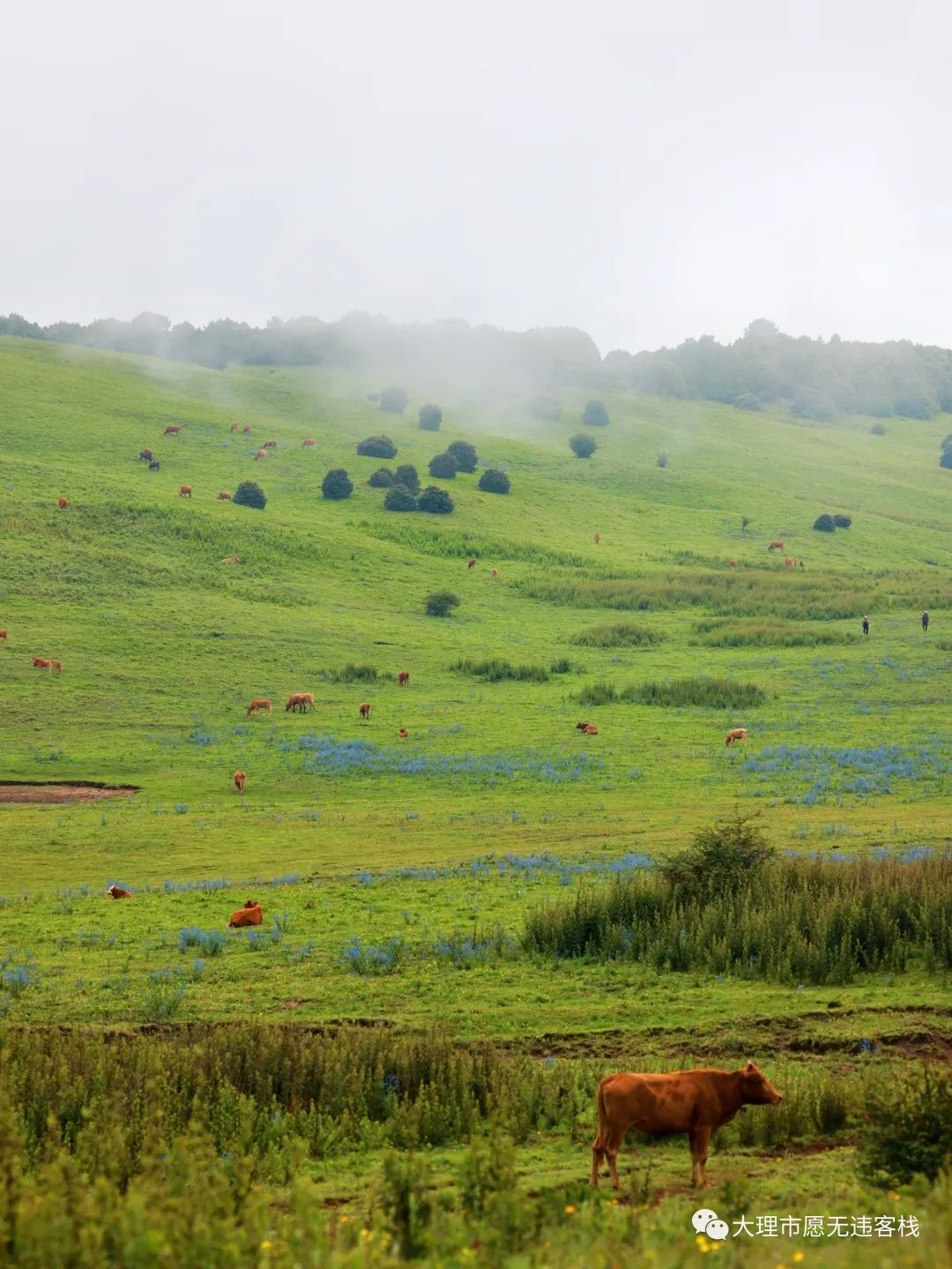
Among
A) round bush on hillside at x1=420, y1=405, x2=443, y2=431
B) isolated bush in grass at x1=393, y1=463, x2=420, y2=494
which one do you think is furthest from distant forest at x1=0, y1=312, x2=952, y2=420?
isolated bush in grass at x1=393, y1=463, x2=420, y2=494

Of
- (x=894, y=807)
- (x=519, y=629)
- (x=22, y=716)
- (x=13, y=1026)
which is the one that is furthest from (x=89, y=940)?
(x=519, y=629)

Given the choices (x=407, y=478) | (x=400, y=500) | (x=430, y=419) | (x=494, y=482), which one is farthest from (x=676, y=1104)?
(x=430, y=419)

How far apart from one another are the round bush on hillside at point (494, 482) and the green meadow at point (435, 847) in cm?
323

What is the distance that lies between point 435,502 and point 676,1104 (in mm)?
76932

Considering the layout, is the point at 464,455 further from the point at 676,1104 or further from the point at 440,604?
the point at 676,1104

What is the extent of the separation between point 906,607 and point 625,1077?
59.8 metres

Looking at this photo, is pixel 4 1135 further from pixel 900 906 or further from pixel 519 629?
pixel 519 629

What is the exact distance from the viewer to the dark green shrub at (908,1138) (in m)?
8.84

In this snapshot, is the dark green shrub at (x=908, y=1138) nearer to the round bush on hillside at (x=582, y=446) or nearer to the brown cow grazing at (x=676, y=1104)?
the brown cow grazing at (x=676, y=1104)

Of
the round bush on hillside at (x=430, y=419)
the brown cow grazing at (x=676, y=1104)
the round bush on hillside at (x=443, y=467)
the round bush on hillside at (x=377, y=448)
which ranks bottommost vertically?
the brown cow grazing at (x=676, y=1104)

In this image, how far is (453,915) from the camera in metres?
21.2

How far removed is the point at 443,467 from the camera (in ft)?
312

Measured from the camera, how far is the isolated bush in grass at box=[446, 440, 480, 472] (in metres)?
98.8

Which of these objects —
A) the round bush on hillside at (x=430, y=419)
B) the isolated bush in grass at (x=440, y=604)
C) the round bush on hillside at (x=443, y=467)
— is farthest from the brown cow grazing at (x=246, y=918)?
the round bush on hillside at (x=430, y=419)
